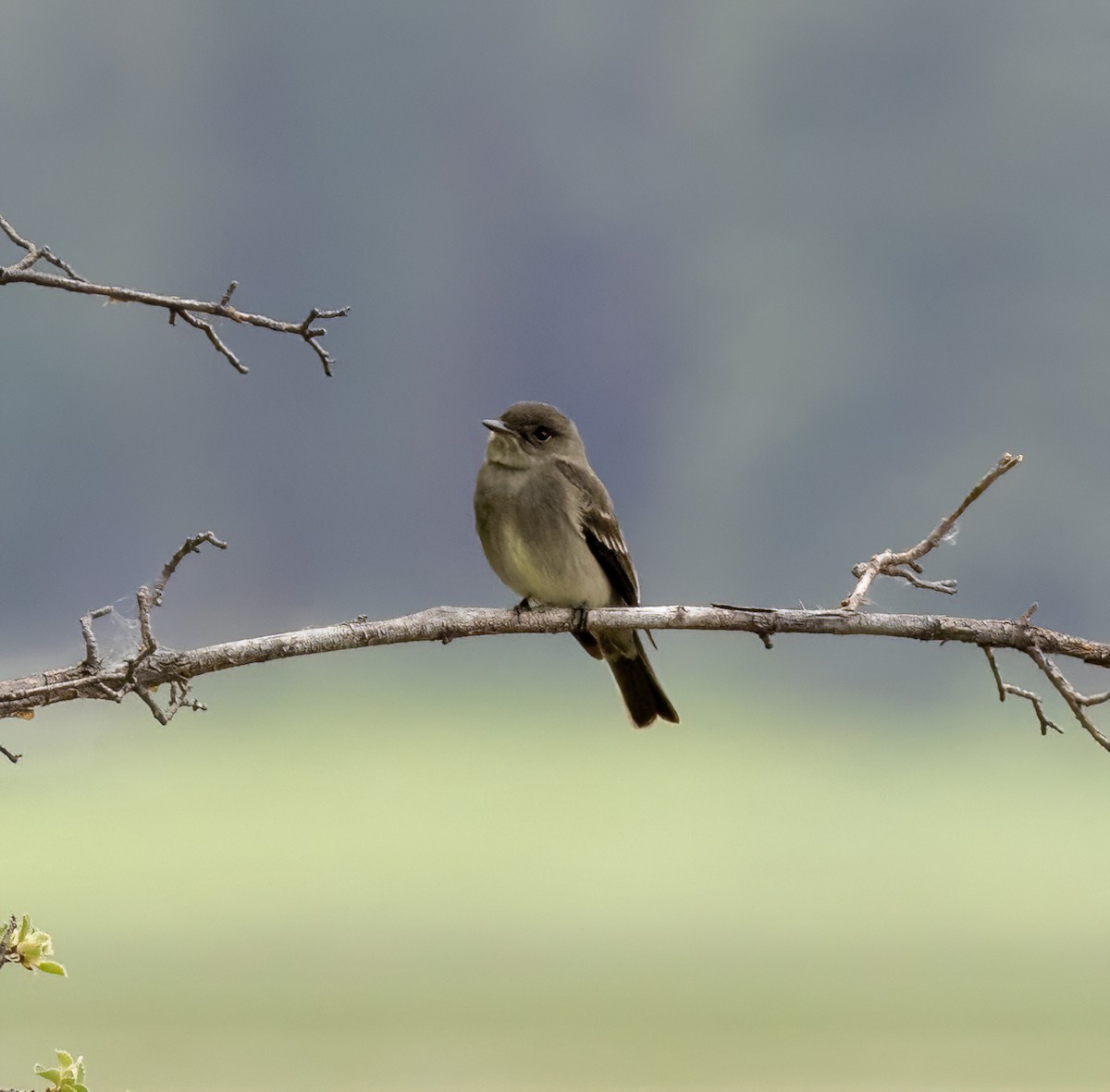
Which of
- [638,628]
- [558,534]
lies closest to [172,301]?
[638,628]

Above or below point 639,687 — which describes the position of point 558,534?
above

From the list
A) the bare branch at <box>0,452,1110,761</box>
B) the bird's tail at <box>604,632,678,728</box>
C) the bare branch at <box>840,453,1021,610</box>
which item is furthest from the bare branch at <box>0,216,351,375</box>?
the bird's tail at <box>604,632,678,728</box>

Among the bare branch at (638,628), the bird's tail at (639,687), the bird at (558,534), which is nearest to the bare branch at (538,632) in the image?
the bare branch at (638,628)

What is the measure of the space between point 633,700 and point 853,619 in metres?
1.87

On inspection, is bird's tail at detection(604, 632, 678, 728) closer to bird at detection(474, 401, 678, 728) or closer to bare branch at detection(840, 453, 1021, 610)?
bird at detection(474, 401, 678, 728)

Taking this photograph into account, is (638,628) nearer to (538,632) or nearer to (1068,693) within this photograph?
(538,632)

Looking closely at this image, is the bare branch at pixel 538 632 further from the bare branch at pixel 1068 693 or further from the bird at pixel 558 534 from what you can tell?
the bird at pixel 558 534

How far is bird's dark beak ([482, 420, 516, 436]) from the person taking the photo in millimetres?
5320

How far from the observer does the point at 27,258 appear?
2699 millimetres

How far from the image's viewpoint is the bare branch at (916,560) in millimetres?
3943

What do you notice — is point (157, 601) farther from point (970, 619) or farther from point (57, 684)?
point (970, 619)

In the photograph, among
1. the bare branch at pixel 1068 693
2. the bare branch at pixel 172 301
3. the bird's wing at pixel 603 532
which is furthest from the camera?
the bird's wing at pixel 603 532

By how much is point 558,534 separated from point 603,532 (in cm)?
27

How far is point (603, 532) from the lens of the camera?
5422 mm
